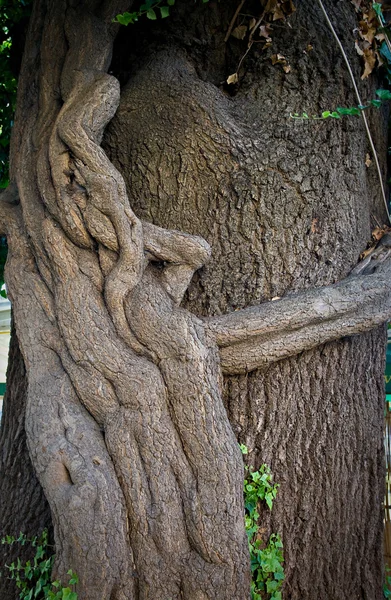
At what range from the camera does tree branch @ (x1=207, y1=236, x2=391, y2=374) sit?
2.44m

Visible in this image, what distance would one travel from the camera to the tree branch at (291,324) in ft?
8.02

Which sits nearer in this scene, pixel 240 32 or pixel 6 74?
pixel 240 32

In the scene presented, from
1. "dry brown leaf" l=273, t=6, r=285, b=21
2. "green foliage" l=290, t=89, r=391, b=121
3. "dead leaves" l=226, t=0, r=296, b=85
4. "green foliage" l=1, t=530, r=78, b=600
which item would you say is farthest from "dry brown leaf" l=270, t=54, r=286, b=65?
"green foliage" l=1, t=530, r=78, b=600

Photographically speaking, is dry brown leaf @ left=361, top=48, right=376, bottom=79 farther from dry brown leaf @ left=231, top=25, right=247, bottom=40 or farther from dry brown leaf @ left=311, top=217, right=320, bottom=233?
dry brown leaf @ left=311, top=217, right=320, bottom=233

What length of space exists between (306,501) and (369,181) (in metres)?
1.56

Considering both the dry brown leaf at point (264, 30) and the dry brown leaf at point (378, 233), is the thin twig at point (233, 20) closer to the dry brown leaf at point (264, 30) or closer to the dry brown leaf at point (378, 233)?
the dry brown leaf at point (264, 30)

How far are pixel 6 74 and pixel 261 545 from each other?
3213 mm

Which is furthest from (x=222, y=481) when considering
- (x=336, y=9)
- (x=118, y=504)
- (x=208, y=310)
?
(x=336, y=9)

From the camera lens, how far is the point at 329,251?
8.86 ft

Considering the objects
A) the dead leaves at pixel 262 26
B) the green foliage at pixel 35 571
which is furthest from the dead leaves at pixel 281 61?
the green foliage at pixel 35 571

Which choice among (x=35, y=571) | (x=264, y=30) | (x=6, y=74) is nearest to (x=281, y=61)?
(x=264, y=30)

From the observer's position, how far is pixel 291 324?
8.07 feet

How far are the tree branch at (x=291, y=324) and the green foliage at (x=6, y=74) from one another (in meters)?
2.20

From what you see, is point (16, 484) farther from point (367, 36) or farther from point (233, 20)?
point (367, 36)
